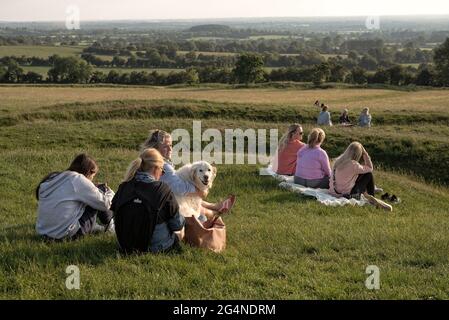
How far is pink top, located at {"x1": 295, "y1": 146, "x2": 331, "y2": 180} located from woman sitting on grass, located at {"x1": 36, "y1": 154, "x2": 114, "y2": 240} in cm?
629

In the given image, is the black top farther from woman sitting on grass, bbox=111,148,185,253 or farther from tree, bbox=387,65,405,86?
tree, bbox=387,65,405,86

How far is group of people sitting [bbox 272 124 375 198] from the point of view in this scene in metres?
11.9

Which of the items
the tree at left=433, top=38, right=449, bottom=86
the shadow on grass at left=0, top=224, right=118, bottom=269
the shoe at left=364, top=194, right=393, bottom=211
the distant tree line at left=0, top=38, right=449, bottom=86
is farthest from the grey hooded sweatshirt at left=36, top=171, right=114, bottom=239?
the tree at left=433, top=38, right=449, bottom=86

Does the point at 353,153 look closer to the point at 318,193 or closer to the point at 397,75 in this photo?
the point at 318,193

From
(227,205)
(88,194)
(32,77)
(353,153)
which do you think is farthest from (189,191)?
(32,77)

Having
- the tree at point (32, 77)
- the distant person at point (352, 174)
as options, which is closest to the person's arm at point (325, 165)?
the distant person at point (352, 174)

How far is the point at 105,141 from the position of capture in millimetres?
21984

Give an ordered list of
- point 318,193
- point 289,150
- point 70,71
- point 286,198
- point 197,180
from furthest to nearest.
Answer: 1. point 70,71
2. point 289,150
3. point 318,193
4. point 286,198
5. point 197,180

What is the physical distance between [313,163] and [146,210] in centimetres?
695

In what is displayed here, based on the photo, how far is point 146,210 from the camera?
6758mm

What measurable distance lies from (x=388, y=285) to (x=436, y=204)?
819 cm

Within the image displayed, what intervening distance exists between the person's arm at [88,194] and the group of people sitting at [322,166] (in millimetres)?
6054
